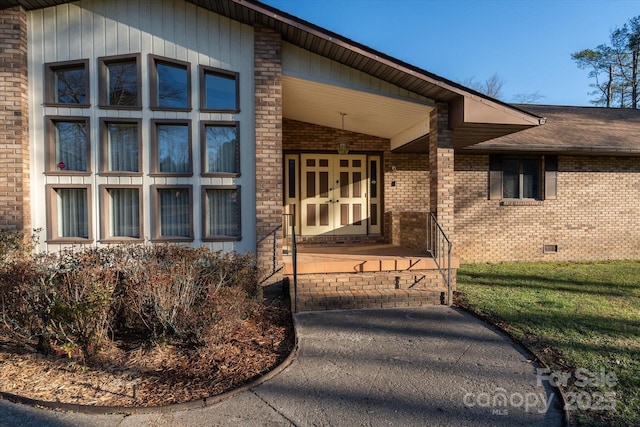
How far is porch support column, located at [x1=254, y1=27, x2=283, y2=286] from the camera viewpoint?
229 inches

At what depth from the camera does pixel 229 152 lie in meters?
5.95

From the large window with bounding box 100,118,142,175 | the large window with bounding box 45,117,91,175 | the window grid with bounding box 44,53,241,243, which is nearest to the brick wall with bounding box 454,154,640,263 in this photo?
the window grid with bounding box 44,53,241,243

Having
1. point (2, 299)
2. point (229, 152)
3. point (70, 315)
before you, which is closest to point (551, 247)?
point (229, 152)

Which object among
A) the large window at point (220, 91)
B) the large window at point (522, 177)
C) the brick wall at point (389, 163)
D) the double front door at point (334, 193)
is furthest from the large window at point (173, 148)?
the large window at point (522, 177)

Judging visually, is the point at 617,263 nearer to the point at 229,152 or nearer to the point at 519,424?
the point at 519,424

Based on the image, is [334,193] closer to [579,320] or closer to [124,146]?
[124,146]

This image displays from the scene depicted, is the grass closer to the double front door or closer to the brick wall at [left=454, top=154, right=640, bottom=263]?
the brick wall at [left=454, top=154, right=640, bottom=263]

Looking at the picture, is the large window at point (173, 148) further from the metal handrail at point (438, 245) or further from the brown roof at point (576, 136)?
the brown roof at point (576, 136)

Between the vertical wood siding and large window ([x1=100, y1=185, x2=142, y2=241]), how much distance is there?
0.14 m

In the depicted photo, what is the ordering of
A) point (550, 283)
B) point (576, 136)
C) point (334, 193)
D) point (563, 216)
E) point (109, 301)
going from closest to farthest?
1. point (109, 301)
2. point (550, 283)
3. point (334, 193)
4. point (576, 136)
5. point (563, 216)

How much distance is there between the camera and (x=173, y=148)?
19.3 feet

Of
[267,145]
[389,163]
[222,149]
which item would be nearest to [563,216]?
[389,163]

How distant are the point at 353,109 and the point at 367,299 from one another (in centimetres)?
389

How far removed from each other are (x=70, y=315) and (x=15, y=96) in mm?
3994
